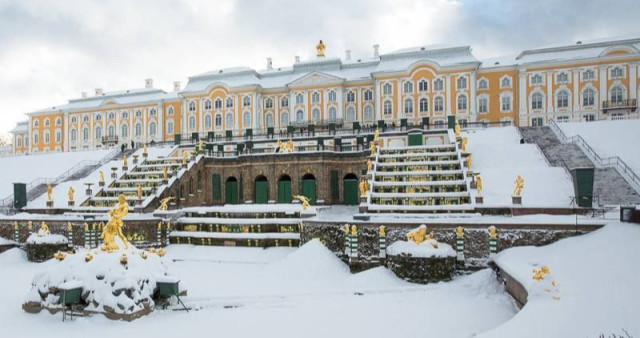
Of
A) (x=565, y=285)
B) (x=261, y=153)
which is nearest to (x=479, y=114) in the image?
(x=261, y=153)

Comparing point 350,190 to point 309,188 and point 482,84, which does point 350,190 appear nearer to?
point 309,188

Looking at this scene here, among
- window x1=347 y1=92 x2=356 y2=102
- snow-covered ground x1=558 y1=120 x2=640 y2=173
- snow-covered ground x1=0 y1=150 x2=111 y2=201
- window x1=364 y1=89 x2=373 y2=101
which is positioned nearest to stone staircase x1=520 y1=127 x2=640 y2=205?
snow-covered ground x1=558 y1=120 x2=640 y2=173

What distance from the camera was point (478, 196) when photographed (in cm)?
2344

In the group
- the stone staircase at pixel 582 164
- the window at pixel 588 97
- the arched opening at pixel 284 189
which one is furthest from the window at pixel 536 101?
the arched opening at pixel 284 189

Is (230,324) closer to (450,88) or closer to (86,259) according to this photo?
(86,259)

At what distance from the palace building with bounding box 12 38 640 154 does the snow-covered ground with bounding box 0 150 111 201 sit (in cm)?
969

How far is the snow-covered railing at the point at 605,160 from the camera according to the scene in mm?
24938

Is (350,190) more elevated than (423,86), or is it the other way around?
(423,86)

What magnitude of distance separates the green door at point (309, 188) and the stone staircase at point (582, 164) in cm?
1659

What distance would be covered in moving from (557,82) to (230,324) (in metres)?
51.9

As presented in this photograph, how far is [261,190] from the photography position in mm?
36312

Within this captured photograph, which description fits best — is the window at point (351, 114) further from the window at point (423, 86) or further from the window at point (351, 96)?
the window at point (423, 86)

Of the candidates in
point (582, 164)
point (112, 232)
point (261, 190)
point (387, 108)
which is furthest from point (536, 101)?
point (112, 232)

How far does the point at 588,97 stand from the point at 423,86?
61.5 feet
